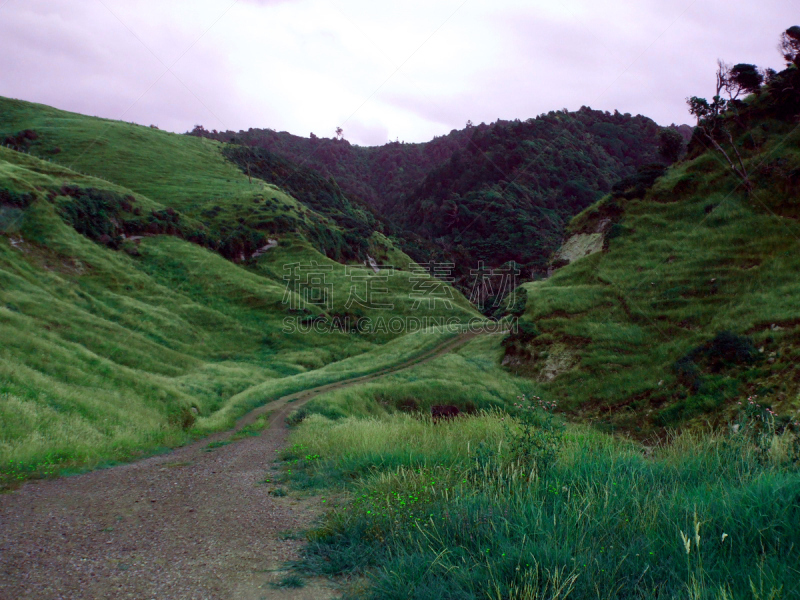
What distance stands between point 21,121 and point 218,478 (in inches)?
3942

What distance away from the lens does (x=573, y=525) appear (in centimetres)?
355

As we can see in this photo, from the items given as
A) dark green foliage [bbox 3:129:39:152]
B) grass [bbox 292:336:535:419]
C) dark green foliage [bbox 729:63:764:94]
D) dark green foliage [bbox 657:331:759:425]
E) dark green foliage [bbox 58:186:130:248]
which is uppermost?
dark green foliage [bbox 3:129:39:152]

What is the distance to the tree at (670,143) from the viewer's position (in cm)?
3758

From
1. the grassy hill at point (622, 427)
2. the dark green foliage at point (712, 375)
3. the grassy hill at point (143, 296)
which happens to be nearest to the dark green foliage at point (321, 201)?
the grassy hill at point (143, 296)

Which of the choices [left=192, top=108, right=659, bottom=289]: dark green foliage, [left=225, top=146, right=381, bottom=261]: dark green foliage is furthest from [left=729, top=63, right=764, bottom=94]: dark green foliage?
[left=192, top=108, right=659, bottom=289]: dark green foliage

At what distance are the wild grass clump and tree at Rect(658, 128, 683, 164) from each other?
130ft

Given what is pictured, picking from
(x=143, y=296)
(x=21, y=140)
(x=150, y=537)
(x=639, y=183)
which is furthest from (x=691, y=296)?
(x=21, y=140)

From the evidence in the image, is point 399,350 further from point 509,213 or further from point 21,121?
point 509,213

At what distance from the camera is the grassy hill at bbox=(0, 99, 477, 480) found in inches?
484

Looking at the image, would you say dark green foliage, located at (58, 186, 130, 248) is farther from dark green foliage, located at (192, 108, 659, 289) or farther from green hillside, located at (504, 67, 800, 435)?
green hillside, located at (504, 67, 800, 435)

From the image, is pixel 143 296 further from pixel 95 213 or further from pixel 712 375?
pixel 712 375

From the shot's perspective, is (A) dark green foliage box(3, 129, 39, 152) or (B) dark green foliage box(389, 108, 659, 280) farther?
(B) dark green foliage box(389, 108, 659, 280)

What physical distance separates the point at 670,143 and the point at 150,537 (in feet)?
147

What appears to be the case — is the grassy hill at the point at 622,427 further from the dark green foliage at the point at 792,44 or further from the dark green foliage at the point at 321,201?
the dark green foliage at the point at 321,201
